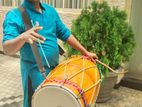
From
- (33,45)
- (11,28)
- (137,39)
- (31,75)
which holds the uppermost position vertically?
(11,28)

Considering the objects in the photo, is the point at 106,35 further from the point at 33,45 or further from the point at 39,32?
the point at 33,45

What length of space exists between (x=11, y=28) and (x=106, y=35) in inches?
77.4

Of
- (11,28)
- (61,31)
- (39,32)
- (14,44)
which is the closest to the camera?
(14,44)

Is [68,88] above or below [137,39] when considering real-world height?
above

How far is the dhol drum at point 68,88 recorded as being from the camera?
1.84 metres

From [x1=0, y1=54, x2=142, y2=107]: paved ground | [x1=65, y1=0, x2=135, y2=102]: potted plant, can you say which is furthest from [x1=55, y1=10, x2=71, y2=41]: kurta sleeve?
[x1=0, y1=54, x2=142, y2=107]: paved ground

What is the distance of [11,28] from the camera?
198 cm

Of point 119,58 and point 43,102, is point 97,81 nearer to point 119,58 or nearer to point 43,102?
point 43,102

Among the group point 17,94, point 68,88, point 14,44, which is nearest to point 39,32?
point 14,44

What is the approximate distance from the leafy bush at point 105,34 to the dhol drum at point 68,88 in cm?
157

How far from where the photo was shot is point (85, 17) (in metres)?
3.91

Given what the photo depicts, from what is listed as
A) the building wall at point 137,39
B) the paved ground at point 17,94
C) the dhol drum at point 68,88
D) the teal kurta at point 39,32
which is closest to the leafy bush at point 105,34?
the paved ground at point 17,94

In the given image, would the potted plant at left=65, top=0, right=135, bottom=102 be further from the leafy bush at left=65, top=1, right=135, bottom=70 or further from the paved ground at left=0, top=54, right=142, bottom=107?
the paved ground at left=0, top=54, right=142, bottom=107

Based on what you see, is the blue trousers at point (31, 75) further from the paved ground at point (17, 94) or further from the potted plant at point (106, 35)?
the paved ground at point (17, 94)
